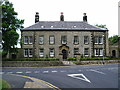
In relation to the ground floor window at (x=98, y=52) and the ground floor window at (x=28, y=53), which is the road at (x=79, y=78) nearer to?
the ground floor window at (x=28, y=53)

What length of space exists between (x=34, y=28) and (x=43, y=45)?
194 inches

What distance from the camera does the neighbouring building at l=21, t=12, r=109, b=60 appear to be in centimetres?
4291

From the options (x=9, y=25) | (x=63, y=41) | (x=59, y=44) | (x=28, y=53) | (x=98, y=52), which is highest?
(x=9, y=25)

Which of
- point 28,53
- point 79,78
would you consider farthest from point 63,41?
point 79,78

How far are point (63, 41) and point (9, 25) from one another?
1500 cm

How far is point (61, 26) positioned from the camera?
44438 mm

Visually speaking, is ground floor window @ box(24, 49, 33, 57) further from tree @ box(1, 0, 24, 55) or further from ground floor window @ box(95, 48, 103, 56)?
ground floor window @ box(95, 48, 103, 56)

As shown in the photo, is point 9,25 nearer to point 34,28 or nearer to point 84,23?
Answer: point 34,28

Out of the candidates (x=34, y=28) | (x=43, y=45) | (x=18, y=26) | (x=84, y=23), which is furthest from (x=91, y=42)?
(x=18, y=26)

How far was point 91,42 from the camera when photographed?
43.9 m

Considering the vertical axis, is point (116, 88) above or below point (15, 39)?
below

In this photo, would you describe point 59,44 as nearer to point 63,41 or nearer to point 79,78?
point 63,41

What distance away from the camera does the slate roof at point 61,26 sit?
43531mm

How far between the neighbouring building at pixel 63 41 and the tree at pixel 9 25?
7884 millimetres
